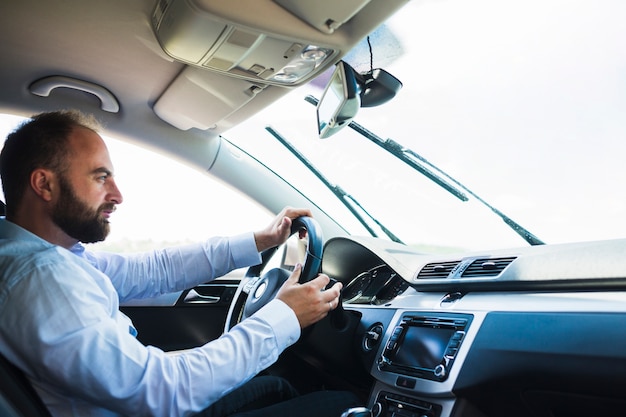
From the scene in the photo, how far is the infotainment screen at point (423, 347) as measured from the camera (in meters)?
1.62

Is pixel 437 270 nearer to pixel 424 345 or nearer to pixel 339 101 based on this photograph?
pixel 424 345

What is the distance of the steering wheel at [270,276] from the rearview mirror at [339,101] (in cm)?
46

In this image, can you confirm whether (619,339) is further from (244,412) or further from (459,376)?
(244,412)

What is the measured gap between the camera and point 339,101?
1990 mm

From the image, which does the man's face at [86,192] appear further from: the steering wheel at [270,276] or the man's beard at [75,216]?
the steering wheel at [270,276]

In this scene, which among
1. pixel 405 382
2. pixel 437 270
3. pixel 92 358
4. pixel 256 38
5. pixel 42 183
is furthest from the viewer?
pixel 437 270

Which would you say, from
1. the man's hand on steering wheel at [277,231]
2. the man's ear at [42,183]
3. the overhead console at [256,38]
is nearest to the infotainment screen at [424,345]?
the man's hand on steering wheel at [277,231]

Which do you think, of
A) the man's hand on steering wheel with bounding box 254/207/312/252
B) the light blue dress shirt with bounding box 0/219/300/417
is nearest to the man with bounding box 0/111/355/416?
the light blue dress shirt with bounding box 0/219/300/417

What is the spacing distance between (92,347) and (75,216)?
0.44 meters

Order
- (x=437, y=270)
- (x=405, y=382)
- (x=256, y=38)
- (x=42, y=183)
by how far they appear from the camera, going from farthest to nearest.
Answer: (x=437, y=270) < (x=256, y=38) < (x=405, y=382) < (x=42, y=183)

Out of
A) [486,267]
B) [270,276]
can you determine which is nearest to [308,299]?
[270,276]

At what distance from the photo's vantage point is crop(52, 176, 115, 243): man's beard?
1.45 m

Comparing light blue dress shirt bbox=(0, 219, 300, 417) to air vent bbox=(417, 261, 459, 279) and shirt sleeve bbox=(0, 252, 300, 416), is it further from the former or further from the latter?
air vent bbox=(417, 261, 459, 279)

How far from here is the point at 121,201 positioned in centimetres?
161
